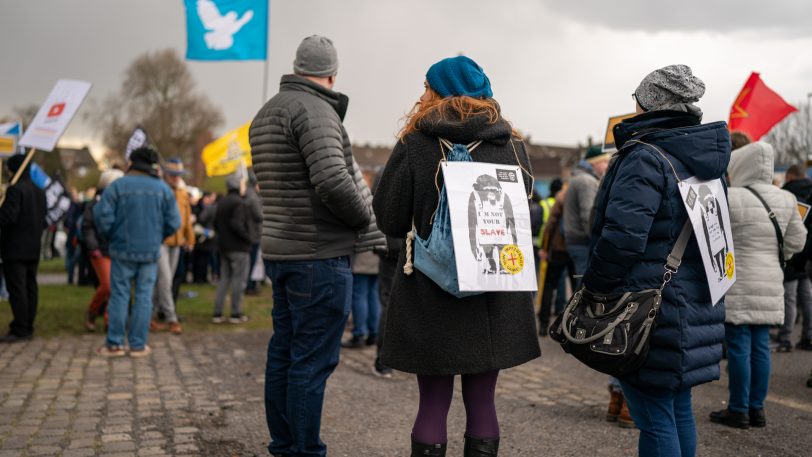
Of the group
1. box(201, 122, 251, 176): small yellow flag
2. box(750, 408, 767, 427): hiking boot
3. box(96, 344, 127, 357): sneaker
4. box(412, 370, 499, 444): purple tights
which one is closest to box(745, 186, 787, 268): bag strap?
box(750, 408, 767, 427): hiking boot

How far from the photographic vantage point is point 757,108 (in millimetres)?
8289

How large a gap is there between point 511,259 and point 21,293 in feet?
24.0

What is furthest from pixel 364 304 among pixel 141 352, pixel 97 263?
pixel 97 263

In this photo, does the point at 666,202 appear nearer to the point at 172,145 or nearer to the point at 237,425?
the point at 237,425

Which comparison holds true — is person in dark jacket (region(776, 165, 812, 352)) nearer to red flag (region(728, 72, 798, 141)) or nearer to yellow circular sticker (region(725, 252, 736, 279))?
red flag (region(728, 72, 798, 141))

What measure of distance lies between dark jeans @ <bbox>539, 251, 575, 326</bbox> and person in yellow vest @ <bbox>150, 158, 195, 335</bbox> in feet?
14.7

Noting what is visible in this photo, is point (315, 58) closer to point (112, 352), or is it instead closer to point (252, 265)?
point (112, 352)

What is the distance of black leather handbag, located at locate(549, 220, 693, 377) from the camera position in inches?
124

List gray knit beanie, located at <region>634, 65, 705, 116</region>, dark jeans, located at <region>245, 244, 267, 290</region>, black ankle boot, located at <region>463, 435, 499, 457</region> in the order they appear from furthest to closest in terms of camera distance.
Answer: dark jeans, located at <region>245, 244, 267, 290</region> → gray knit beanie, located at <region>634, 65, 705, 116</region> → black ankle boot, located at <region>463, 435, 499, 457</region>

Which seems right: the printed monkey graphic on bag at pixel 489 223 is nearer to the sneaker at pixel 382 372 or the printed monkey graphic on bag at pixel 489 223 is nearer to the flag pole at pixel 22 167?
the sneaker at pixel 382 372

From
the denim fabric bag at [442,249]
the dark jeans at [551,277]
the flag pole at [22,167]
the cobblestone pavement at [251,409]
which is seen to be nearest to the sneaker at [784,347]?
the cobblestone pavement at [251,409]

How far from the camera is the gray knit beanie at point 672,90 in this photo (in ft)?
11.1

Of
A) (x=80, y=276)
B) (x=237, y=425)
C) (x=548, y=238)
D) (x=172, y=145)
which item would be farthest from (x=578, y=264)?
(x=172, y=145)

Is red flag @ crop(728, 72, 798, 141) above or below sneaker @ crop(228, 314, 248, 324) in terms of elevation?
above
